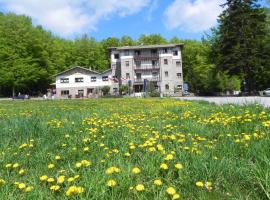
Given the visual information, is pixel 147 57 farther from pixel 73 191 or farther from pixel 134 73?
pixel 73 191

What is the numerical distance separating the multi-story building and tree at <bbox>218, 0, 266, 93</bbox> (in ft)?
86.8

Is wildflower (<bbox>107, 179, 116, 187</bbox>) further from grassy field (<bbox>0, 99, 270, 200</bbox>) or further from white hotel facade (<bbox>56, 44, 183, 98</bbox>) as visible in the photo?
white hotel facade (<bbox>56, 44, 183, 98</bbox>)

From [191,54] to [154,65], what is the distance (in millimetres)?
14637

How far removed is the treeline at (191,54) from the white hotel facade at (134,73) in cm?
446

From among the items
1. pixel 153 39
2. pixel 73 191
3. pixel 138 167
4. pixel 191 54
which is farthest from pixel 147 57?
pixel 73 191

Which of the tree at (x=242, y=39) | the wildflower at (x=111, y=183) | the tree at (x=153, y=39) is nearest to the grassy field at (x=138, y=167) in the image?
the wildflower at (x=111, y=183)

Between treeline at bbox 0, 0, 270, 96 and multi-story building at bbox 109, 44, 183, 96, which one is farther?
multi-story building at bbox 109, 44, 183, 96

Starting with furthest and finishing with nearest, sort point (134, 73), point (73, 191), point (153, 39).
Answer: point (153, 39), point (134, 73), point (73, 191)

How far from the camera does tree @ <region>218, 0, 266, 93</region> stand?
4778 cm

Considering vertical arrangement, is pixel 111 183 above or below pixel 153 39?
below

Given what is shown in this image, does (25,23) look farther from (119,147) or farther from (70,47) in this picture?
(119,147)

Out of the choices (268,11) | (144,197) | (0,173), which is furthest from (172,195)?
(268,11)

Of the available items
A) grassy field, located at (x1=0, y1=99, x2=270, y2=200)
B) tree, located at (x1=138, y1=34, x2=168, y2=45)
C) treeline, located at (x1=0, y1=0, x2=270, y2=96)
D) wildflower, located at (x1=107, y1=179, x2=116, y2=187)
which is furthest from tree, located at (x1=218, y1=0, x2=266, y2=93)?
tree, located at (x1=138, y1=34, x2=168, y2=45)

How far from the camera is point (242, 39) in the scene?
48.8 meters
